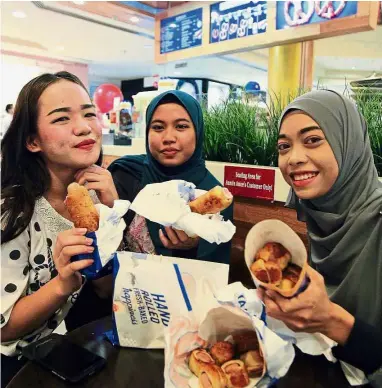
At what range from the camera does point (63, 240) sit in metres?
0.98

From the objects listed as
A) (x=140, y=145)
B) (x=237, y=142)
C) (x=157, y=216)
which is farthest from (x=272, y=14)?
(x=157, y=216)

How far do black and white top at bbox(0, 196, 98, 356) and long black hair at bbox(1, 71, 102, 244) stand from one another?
39 mm

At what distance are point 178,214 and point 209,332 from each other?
311 millimetres

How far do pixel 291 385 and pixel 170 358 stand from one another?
31cm

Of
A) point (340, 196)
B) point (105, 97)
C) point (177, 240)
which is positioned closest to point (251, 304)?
point (177, 240)

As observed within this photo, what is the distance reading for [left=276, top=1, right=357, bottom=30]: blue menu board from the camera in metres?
2.78

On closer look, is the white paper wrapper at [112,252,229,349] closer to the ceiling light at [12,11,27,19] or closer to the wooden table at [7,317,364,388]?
the wooden table at [7,317,364,388]

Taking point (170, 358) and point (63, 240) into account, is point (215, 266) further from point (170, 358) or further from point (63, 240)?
point (63, 240)

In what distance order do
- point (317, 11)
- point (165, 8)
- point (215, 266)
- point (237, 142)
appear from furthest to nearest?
point (165, 8) < point (317, 11) < point (237, 142) < point (215, 266)

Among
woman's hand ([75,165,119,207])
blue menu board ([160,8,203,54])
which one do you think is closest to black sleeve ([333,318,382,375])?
woman's hand ([75,165,119,207])

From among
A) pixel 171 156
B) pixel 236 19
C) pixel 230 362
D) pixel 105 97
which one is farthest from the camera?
pixel 105 97

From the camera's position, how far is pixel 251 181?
6.32 ft

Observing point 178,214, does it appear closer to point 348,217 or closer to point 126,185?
point 348,217

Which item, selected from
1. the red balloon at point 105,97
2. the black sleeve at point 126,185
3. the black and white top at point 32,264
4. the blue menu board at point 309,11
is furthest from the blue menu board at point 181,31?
the red balloon at point 105,97
